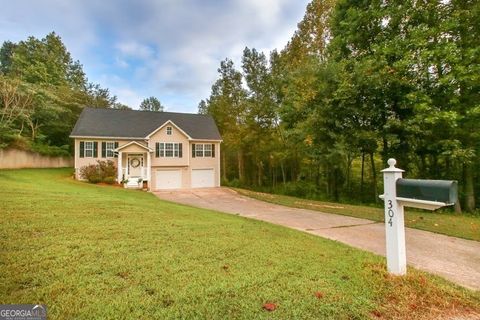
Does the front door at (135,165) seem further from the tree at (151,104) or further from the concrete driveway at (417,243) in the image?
the tree at (151,104)

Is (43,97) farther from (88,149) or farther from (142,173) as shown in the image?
(142,173)

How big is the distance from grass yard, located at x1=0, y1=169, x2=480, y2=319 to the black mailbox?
99 centimetres

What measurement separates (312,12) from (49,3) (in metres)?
15.3

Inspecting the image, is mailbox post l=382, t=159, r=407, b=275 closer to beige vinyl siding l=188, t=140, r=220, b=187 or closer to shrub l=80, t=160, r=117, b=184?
shrub l=80, t=160, r=117, b=184

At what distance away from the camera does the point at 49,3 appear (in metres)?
7.17

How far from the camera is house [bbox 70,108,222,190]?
68.3ft

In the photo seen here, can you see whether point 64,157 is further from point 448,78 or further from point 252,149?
point 448,78

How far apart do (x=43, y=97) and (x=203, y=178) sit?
16.1 metres

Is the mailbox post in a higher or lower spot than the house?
lower

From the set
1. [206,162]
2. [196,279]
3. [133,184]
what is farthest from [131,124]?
[196,279]

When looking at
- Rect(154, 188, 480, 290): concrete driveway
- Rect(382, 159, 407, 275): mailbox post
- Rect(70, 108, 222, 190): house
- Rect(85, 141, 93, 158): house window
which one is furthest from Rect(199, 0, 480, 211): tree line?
Rect(85, 141, 93, 158): house window

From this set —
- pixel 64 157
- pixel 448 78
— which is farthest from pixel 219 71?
pixel 448 78

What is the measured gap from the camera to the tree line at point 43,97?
71.5 ft

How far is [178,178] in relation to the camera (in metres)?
22.8
